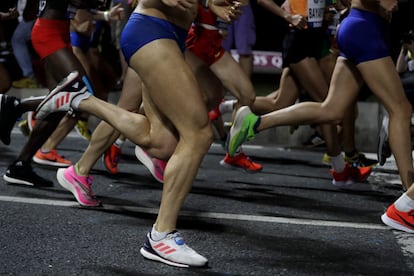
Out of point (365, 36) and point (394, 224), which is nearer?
point (394, 224)

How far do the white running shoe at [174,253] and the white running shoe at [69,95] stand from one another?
103 cm

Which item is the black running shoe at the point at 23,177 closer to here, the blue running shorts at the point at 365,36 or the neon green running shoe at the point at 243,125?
the neon green running shoe at the point at 243,125

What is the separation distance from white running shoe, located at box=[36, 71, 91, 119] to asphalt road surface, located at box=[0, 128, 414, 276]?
2.02 ft

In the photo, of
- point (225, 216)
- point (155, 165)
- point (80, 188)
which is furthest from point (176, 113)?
point (155, 165)

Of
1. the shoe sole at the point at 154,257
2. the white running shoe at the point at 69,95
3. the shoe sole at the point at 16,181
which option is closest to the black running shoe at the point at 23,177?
the shoe sole at the point at 16,181

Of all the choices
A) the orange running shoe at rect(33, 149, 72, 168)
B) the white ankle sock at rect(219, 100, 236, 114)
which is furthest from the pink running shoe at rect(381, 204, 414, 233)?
the orange running shoe at rect(33, 149, 72, 168)

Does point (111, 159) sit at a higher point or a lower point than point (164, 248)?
lower

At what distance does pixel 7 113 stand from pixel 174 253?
6.74 feet

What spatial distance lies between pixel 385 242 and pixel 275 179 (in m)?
2.25

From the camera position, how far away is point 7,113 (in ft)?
16.9

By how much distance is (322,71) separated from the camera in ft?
21.0

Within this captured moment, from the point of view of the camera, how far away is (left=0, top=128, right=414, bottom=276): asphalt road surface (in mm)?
3588

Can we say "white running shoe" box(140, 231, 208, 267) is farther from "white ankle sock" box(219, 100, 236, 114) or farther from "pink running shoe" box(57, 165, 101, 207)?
"white ankle sock" box(219, 100, 236, 114)

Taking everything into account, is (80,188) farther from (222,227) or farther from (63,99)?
(222,227)
